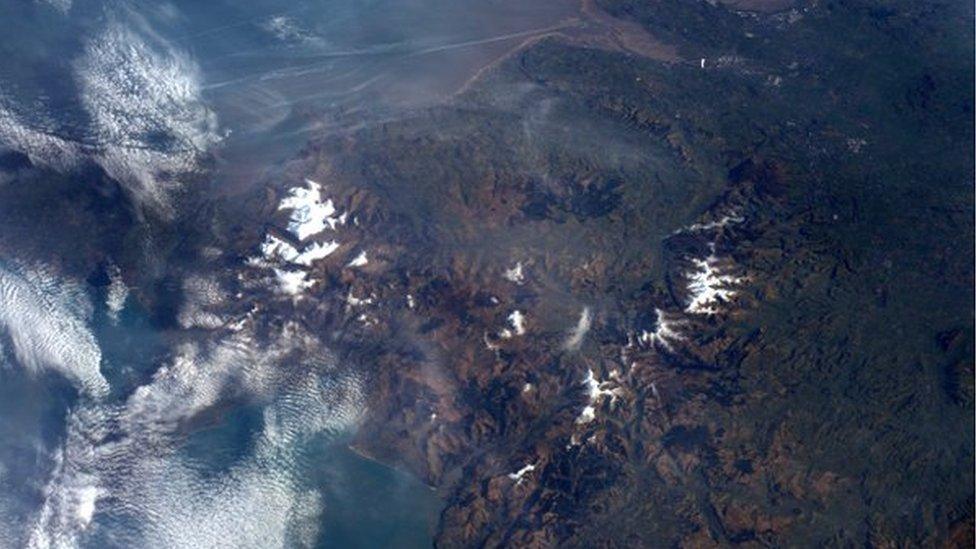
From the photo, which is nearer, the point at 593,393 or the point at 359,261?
the point at 593,393

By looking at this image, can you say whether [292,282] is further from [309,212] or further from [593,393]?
[593,393]

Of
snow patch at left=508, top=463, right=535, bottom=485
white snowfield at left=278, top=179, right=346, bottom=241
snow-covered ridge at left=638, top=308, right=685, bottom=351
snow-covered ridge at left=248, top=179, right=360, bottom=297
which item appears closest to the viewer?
snow patch at left=508, top=463, right=535, bottom=485

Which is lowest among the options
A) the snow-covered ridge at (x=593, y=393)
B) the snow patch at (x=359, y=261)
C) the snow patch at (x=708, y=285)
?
the snow-covered ridge at (x=593, y=393)

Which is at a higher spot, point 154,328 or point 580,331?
point 154,328

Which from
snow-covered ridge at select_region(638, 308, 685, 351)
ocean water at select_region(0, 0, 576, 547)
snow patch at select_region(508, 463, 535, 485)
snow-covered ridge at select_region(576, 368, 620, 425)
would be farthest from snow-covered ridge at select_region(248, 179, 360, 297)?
snow-covered ridge at select_region(638, 308, 685, 351)

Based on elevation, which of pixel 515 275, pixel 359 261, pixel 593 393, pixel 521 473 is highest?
pixel 359 261

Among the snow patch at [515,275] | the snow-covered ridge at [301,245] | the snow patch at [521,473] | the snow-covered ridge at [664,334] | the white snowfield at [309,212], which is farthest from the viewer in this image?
the white snowfield at [309,212]

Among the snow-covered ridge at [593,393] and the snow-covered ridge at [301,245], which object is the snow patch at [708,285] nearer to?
the snow-covered ridge at [593,393]

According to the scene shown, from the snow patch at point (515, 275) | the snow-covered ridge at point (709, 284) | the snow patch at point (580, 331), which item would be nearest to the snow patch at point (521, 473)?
the snow patch at point (580, 331)

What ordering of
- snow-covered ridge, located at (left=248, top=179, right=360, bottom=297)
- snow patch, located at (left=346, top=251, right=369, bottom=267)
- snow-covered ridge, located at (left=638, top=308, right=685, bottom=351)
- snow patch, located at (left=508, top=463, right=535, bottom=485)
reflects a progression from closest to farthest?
snow patch, located at (left=508, top=463, right=535, bottom=485), snow-covered ridge, located at (left=638, top=308, right=685, bottom=351), snow-covered ridge, located at (left=248, top=179, right=360, bottom=297), snow patch, located at (left=346, top=251, right=369, bottom=267)

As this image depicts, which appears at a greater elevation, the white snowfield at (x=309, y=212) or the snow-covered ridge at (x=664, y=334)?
the white snowfield at (x=309, y=212)

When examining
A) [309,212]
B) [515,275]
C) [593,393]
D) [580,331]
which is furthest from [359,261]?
[593,393]

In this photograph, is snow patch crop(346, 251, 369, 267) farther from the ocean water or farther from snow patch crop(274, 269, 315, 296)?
the ocean water
